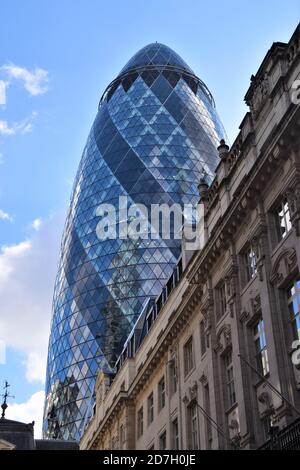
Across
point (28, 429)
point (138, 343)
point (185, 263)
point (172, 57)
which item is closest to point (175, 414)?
A: point (185, 263)

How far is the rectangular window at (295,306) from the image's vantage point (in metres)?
24.6

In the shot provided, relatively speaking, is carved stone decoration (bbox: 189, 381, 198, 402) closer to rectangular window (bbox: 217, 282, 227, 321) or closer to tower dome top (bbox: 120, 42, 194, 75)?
rectangular window (bbox: 217, 282, 227, 321)

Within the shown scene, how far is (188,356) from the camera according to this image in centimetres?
3662

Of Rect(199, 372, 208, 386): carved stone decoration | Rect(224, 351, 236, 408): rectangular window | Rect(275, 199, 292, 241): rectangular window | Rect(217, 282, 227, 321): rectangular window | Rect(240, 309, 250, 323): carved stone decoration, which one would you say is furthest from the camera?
Rect(199, 372, 208, 386): carved stone decoration

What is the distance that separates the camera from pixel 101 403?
59750 millimetres

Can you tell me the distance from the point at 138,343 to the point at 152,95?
222ft

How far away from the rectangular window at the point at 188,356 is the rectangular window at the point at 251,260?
7709 millimetres

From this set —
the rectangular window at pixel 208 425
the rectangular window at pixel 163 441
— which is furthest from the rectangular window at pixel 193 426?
the rectangular window at pixel 163 441

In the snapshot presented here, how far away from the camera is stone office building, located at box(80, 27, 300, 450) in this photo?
24.9m

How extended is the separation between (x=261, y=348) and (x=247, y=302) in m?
2.17

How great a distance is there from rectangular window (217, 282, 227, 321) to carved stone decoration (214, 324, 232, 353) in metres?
0.87

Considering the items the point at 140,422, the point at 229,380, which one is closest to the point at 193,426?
the point at 229,380

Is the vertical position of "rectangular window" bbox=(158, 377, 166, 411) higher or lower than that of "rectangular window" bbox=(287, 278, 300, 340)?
higher

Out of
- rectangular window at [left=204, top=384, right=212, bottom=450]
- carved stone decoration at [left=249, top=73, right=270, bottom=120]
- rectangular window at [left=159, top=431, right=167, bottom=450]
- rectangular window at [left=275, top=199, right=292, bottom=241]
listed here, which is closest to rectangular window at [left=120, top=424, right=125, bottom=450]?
rectangular window at [left=159, top=431, right=167, bottom=450]
